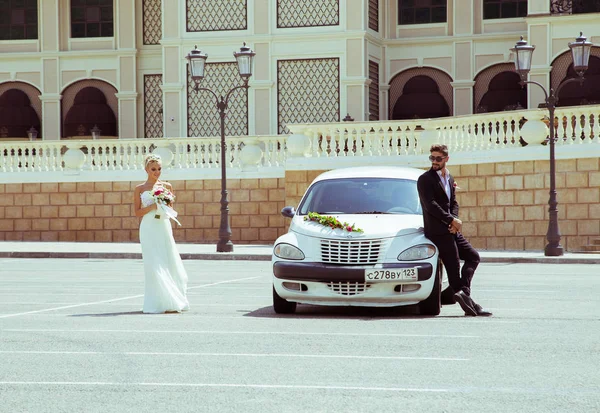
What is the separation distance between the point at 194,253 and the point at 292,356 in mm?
19543

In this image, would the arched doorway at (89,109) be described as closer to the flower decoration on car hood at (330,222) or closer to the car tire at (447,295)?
the car tire at (447,295)

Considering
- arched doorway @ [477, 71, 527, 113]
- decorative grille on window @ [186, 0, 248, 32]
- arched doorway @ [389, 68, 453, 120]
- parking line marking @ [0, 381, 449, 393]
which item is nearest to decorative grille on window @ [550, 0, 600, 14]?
arched doorway @ [477, 71, 527, 113]

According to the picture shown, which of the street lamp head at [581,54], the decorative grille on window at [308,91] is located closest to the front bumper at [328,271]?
the street lamp head at [581,54]

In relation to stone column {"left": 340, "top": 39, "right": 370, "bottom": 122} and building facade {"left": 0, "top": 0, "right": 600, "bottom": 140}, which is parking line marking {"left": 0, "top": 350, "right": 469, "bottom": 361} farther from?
stone column {"left": 340, "top": 39, "right": 370, "bottom": 122}

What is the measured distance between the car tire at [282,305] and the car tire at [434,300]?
1425 millimetres

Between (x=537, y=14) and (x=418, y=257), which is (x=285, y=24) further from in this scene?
(x=418, y=257)

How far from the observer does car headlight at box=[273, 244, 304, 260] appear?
1393 centimetres

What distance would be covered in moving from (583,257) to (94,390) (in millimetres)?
19635

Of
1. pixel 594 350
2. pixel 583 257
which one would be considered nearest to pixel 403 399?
pixel 594 350

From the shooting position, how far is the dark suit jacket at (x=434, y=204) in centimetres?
1369

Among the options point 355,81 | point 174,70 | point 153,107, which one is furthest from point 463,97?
point 153,107

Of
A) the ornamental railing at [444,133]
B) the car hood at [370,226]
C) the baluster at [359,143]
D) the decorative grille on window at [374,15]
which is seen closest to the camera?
the car hood at [370,226]

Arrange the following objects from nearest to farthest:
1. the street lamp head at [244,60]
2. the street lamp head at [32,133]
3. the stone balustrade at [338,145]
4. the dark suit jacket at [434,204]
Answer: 1. the dark suit jacket at [434,204]
2. the stone balustrade at [338,145]
3. the street lamp head at [244,60]
4. the street lamp head at [32,133]

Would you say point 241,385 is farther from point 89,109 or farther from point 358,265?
point 89,109
